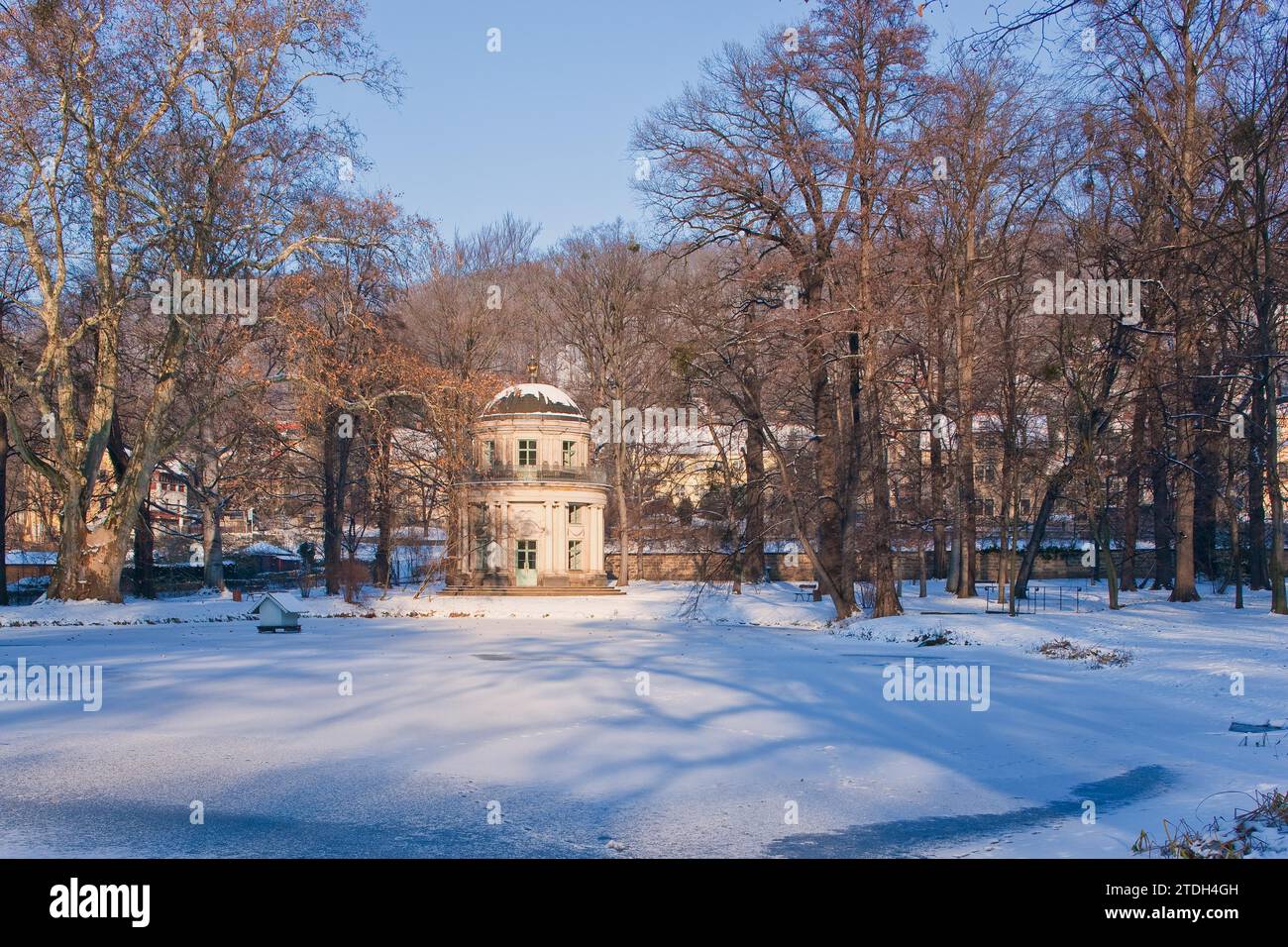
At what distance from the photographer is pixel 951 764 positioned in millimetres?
11562

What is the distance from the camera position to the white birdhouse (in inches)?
1190

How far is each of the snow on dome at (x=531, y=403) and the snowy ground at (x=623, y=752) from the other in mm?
28522

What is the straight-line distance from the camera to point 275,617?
3025 centimetres

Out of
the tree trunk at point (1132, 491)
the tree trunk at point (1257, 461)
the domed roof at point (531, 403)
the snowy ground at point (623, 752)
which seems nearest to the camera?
the snowy ground at point (623, 752)

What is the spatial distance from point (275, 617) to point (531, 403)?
24.0m

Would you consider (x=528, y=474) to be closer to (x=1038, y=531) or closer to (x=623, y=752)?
(x=1038, y=531)

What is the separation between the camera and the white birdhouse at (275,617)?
1190 inches

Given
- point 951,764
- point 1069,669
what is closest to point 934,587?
point 1069,669

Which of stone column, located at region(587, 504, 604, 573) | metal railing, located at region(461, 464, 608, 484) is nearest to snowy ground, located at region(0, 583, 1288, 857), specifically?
metal railing, located at region(461, 464, 608, 484)

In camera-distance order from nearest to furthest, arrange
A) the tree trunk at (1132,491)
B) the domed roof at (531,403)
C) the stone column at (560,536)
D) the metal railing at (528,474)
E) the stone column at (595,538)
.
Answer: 1. the tree trunk at (1132,491)
2. the metal railing at (528,474)
3. the stone column at (560,536)
4. the domed roof at (531,403)
5. the stone column at (595,538)

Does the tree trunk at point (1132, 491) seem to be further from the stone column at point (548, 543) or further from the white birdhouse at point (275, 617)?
the stone column at point (548, 543)

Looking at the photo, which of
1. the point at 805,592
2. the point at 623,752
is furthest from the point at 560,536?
the point at 623,752

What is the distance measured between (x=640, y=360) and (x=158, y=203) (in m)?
29.2

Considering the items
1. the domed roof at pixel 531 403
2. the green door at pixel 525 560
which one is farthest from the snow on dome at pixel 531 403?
the green door at pixel 525 560
